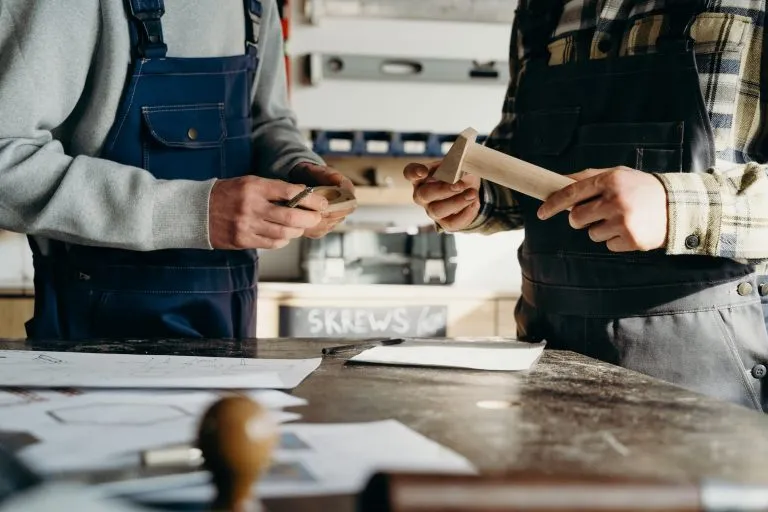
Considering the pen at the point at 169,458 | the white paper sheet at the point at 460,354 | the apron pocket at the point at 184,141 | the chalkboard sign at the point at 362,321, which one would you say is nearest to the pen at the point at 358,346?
the white paper sheet at the point at 460,354

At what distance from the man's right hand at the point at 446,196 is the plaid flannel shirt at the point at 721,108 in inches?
11.3

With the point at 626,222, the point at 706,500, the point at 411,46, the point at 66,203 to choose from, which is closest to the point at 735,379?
the point at 626,222

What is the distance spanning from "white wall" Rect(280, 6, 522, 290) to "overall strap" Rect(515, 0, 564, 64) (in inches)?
66.2

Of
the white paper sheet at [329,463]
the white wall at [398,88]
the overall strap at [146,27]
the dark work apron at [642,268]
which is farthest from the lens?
the white wall at [398,88]

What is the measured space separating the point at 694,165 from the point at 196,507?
95 cm

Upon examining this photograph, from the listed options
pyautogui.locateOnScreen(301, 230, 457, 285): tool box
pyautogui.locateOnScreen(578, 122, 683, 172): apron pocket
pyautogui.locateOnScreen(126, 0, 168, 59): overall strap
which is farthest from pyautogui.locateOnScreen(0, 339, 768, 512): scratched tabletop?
pyautogui.locateOnScreen(301, 230, 457, 285): tool box

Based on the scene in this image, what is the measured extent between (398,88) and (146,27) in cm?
197

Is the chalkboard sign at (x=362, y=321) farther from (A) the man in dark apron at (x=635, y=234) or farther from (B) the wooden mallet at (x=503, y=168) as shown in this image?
(B) the wooden mallet at (x=503, y=168)

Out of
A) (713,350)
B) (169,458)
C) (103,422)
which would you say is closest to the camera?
(169,458)

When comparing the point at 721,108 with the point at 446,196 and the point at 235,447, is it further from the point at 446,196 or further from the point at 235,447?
the point at 235,447

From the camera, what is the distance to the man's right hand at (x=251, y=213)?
1184 mm

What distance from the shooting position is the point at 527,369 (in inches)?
39.7

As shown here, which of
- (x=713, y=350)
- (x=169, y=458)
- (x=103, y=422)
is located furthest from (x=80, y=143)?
(x=713, y=350)

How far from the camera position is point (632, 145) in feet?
3.95
